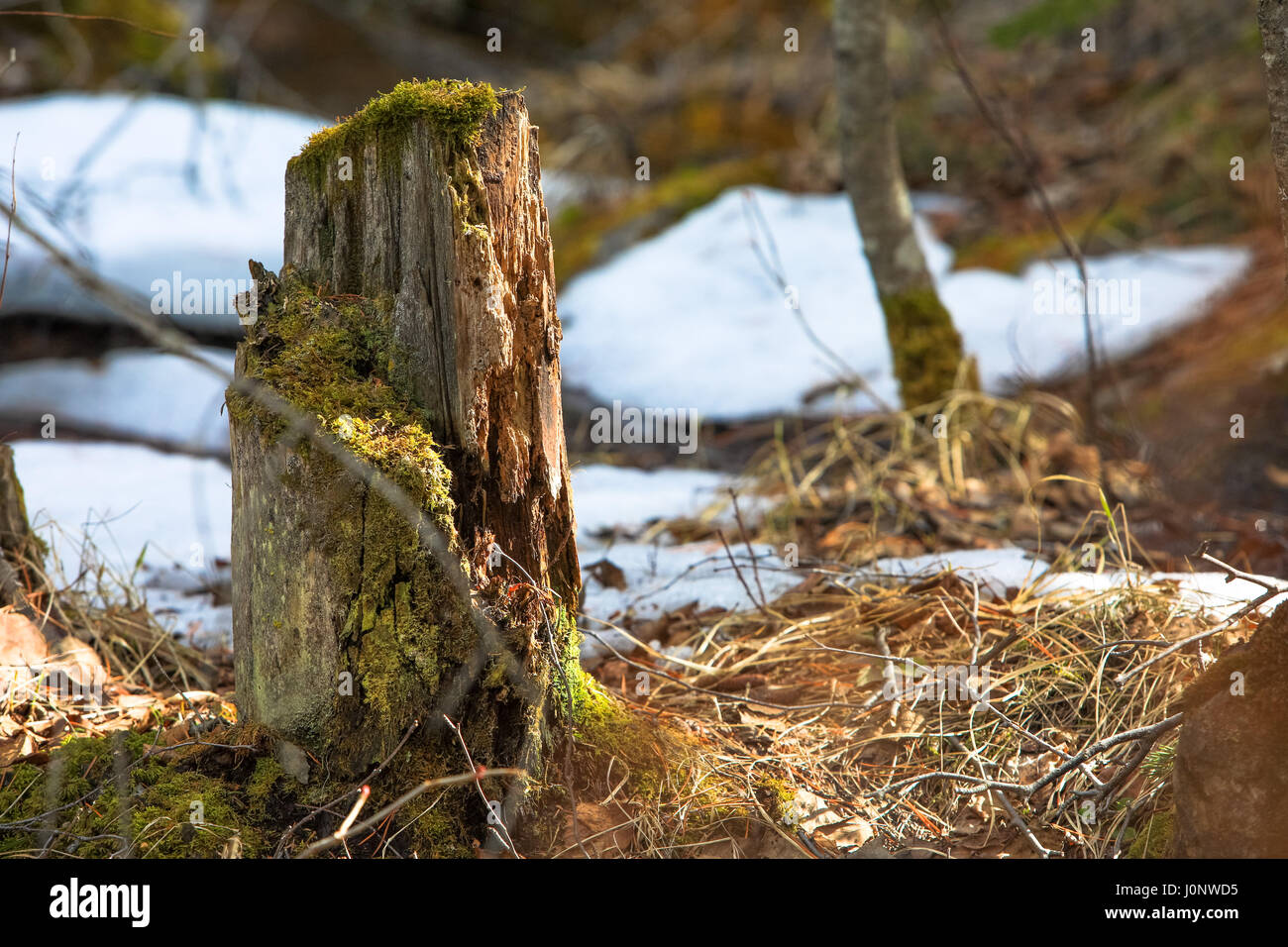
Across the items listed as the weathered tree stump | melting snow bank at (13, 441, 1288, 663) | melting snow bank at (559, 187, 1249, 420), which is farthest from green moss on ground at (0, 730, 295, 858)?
melting snow bank at (559, 187, 1249, 420)

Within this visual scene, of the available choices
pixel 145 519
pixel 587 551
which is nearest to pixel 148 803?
pixel 587 551

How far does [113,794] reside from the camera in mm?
1981

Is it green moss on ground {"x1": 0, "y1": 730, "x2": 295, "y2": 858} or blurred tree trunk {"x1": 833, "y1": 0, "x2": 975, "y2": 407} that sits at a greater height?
blurred tree trunk {"x1": 833, "y1": 0, "x2": 975, "y2": 407}

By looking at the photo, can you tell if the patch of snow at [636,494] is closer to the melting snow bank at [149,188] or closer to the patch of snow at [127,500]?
the patch of snow at [127,500]

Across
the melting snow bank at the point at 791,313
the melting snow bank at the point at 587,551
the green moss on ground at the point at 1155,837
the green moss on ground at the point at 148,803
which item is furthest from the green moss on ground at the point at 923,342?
the green moss on ground at the point at 148,803

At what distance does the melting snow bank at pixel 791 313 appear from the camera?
17.2 feet

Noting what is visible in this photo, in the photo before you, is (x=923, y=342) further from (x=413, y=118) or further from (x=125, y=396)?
(x=125, y=396)

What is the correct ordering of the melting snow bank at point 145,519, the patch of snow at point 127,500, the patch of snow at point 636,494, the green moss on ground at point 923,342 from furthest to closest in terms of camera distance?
the green moss on ground at point 923,342 → the patch of snow at point 636,494 → the patch of snow at point 127,500 → the melting snow bank at point 145,519

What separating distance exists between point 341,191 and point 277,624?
87 centimetres

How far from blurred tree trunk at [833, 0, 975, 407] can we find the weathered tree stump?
247 cm

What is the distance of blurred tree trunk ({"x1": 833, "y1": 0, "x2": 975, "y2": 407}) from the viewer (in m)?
4.01

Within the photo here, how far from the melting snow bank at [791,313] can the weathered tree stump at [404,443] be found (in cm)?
322

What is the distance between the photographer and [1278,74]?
5.97 feet

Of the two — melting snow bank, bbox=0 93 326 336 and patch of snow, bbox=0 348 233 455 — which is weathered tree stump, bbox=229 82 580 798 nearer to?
patch of snow, bbox=0 348 233 455
